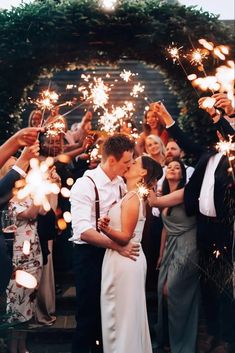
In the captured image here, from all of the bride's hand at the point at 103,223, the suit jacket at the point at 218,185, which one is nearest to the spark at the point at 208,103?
the suit jacket at the point at 218,185

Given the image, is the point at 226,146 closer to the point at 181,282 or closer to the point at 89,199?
the point at 89,199

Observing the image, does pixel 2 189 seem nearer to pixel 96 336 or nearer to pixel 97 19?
pixel 96 336

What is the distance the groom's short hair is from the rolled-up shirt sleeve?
29 cm

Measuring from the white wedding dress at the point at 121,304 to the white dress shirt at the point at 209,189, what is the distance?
0.93m

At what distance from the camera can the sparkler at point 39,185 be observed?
424 cm

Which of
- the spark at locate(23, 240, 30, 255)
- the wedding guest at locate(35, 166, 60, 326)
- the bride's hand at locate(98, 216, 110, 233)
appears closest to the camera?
the bride's hand at locate(98, 216, 110, 233)

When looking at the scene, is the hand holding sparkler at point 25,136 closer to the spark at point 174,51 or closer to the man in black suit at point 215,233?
the man in black suit at point 215,233

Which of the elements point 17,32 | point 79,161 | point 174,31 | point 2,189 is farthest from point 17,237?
point 174,31

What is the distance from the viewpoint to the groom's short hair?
407 cm

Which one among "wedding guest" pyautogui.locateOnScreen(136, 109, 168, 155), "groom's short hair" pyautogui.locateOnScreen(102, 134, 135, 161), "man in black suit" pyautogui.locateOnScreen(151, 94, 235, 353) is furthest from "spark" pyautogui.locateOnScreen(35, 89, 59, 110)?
"man in black suit" pyautogui.locateOnScreen(151, 94, 235, 353)

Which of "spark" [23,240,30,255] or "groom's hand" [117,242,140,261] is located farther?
"spark" [23,240,30,255]

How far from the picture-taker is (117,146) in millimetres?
4070

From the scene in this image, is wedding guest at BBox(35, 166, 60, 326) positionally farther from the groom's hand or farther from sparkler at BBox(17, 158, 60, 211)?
the groom's hand

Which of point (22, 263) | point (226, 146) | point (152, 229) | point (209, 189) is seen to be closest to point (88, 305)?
point (22, 263)
